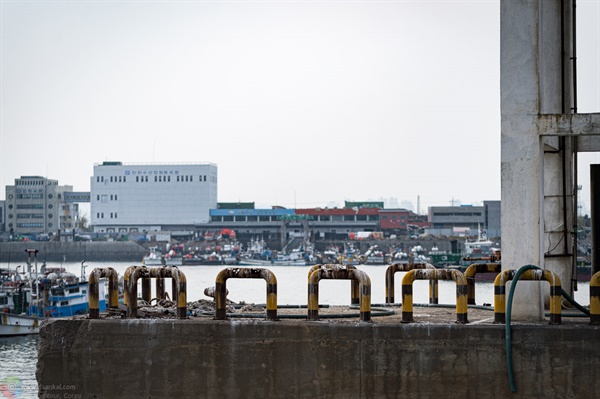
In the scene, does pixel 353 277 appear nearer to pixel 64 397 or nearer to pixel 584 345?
pixel 584 345

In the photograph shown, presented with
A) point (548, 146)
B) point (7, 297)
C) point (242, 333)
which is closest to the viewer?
point (242, 333)

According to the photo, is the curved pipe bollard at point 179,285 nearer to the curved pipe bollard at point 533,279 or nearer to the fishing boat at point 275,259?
the curved pipe bollard at point 533,279

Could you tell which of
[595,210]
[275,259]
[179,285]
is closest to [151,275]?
[179,285]

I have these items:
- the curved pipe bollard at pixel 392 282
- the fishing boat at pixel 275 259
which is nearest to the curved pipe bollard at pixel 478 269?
the curved pipe bollard at pixel 392 282

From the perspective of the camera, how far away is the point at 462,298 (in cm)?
1588

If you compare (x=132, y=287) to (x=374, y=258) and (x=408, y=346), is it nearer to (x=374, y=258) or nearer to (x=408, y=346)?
(x=408, y=346)

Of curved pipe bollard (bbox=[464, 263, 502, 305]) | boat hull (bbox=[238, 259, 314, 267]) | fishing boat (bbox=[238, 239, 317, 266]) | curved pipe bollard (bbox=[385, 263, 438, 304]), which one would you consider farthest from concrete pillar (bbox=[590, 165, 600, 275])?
boat hull (bbox=[238, 259, 314, 267])

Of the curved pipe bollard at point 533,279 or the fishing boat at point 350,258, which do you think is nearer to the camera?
the curved pipe bollard at point 533,279

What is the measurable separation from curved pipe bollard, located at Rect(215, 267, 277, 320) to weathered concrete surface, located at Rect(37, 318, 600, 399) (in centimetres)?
40

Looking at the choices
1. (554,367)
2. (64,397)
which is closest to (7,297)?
(64,397)

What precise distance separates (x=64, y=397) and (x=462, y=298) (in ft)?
22.6

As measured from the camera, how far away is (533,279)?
15.9 m

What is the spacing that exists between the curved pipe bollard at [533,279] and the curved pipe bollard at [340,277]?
82.0 inches

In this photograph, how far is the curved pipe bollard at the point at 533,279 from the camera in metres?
15.6
